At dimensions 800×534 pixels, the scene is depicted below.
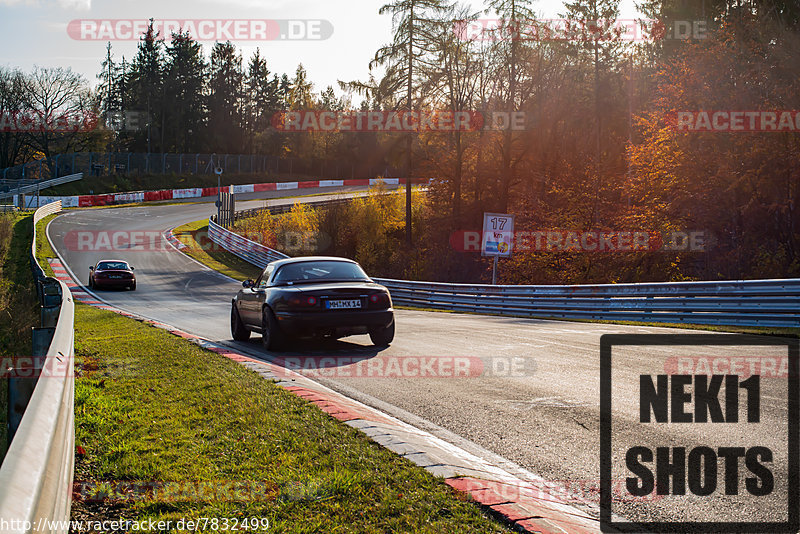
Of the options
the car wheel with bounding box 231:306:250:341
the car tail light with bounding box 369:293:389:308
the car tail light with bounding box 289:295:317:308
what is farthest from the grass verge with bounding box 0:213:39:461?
the car tail light with bounding box 369:293:389:308

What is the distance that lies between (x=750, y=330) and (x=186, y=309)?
1651cm

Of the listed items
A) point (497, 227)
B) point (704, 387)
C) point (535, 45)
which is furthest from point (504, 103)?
point (704, 387)

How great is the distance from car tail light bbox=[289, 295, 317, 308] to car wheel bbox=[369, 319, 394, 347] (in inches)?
47.1

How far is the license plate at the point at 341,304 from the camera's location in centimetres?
1097

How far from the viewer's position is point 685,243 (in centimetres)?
3177

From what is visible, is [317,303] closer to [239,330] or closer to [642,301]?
[239,330]

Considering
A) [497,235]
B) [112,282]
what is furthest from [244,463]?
[112,282]

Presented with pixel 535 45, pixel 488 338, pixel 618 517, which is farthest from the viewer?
pixel 535 45

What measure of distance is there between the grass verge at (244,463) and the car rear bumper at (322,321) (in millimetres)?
2967

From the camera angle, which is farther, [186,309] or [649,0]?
[649,0]

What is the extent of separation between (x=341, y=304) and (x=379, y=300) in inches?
27.4

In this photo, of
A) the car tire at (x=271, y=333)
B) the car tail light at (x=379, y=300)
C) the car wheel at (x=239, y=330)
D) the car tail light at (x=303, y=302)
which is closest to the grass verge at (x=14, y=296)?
→ the car tire at (x=271, y=333)

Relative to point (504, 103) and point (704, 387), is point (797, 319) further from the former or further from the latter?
point (504, 103)

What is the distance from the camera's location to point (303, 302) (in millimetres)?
10883
